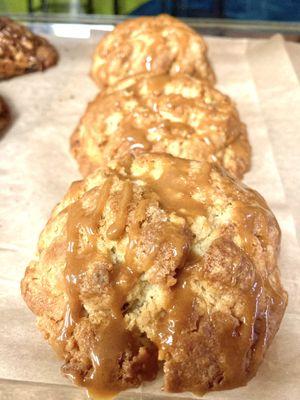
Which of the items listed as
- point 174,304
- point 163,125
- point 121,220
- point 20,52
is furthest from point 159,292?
point 20,52

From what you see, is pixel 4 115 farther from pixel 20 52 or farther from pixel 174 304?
pixel 174 304

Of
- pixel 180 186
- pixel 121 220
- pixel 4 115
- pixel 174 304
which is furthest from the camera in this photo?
pixel 4 115

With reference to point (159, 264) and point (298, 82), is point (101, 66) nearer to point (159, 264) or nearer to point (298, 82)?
point (298, 82)

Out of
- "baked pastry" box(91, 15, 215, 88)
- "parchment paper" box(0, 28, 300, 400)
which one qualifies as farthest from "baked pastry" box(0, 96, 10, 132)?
"baked pastry" box(91, 15, 215, 88)

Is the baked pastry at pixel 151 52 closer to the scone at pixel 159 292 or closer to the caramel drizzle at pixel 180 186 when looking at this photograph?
the caramel drizzle at pixel 180 186

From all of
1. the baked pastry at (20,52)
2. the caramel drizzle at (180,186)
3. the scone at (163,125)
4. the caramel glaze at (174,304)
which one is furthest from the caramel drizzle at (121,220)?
the baked pastry at (20,52)

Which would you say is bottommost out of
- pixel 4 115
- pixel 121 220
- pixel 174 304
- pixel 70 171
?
pixel 70 171

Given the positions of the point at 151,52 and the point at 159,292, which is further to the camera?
the point at 151,52
